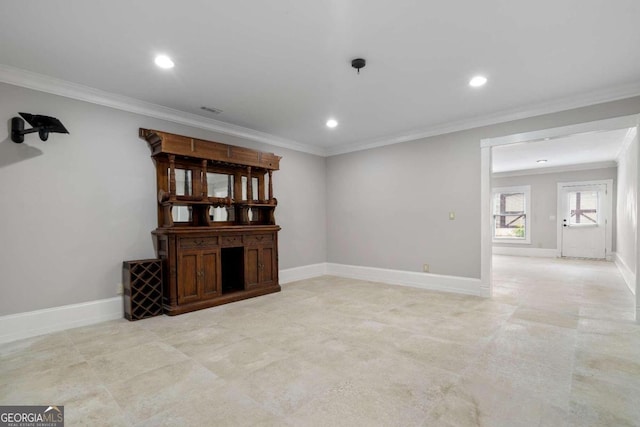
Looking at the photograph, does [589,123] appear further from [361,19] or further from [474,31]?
[361,19]

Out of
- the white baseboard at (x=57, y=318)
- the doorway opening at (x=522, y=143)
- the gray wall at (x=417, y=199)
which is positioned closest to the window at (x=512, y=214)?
the doorway opening at (x=522, y=143)

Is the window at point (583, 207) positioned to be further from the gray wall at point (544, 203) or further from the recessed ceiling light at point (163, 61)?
the recessed ceiling light at point (163, 61)

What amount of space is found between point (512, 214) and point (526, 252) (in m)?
1.25

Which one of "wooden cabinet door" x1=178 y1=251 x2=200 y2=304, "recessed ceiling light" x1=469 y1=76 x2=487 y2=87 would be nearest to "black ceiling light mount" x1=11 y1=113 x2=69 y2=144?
"wooden cabinet door" x1=178 y1=251 x2=200 y2=304

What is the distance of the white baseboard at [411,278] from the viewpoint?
469 cm

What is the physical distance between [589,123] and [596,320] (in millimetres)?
2313

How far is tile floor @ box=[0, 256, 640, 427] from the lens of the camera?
185 centimetres

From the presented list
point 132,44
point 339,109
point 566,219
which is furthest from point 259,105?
point 566,219

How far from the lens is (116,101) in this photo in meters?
3.71

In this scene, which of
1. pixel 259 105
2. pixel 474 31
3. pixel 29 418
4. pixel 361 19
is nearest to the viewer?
pixel 29 418

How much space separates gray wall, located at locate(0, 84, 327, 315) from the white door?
400 inches

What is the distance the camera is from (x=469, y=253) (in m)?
4.70

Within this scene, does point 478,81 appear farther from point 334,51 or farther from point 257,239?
point 257,239

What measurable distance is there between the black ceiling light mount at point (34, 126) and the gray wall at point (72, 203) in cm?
7
